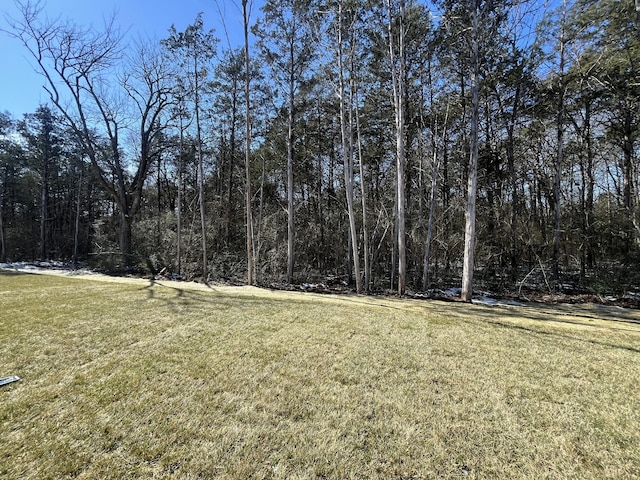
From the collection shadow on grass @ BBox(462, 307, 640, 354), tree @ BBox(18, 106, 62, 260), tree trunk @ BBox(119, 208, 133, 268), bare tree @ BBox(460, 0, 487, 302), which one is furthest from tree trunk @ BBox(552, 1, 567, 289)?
tree @ BBox(18, 106, 62, 260)

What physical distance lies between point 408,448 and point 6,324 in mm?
5357

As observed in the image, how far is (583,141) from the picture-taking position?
38.0ft

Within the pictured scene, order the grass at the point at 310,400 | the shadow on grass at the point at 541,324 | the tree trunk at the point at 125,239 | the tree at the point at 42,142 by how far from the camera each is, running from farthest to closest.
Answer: the tree at the point at 42,142 < the tree trunk at the point at 125,239 < the shadow on grass at the point at 541,324 < the grass at the point at 310,400

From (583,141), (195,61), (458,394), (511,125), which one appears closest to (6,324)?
(458,394)

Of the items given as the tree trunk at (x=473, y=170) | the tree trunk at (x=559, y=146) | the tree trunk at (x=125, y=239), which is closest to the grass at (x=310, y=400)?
the tree trunk at (x=473, y=170)

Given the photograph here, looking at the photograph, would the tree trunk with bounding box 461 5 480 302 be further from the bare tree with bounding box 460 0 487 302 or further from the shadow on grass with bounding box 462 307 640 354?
the shadow on grass with bounding box 462 307 640 354

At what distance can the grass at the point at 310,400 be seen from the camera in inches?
67.8

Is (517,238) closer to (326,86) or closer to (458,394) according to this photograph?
(326,86)

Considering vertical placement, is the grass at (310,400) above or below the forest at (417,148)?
below

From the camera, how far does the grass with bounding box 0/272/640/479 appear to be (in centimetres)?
172

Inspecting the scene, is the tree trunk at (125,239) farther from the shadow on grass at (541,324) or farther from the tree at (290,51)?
the shadow on grass at (541,324)

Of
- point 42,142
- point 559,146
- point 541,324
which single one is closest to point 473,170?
point 541,324

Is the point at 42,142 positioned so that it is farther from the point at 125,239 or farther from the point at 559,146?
the point at 559,146

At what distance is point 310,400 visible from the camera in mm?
2400
